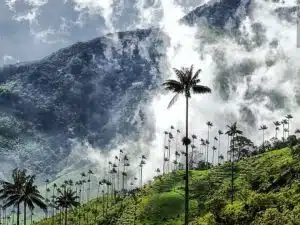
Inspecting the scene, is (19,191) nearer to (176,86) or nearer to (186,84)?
(176,86)

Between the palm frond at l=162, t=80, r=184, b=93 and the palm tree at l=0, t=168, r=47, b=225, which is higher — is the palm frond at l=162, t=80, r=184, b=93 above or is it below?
above

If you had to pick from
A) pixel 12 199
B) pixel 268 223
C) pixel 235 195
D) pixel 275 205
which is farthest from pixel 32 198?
pixel 235 195

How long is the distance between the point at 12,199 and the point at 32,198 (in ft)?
11.8

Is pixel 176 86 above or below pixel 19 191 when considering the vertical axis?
above

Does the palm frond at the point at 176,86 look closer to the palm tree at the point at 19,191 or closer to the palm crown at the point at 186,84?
the palm crown at the point at 186,84

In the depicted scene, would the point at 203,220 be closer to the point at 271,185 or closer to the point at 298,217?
the point at 271,185

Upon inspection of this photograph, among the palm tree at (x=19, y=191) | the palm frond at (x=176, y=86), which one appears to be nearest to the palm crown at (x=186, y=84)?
the palm frond at (x=176, y=86)

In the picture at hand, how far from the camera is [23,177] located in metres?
101

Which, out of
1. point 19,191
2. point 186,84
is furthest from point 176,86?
point 19,191

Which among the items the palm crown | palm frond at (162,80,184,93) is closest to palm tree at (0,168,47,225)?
palm frond at (162,80,184,93)

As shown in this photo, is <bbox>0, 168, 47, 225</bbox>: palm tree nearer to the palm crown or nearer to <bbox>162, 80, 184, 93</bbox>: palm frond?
<bbox>162, 80, 184, 93</bbox>: palm frond

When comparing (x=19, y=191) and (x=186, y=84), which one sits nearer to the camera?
(x=186, y=84)

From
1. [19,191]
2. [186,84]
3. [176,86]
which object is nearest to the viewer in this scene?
[186,84]

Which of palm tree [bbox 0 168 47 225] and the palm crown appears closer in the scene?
the palm crown
